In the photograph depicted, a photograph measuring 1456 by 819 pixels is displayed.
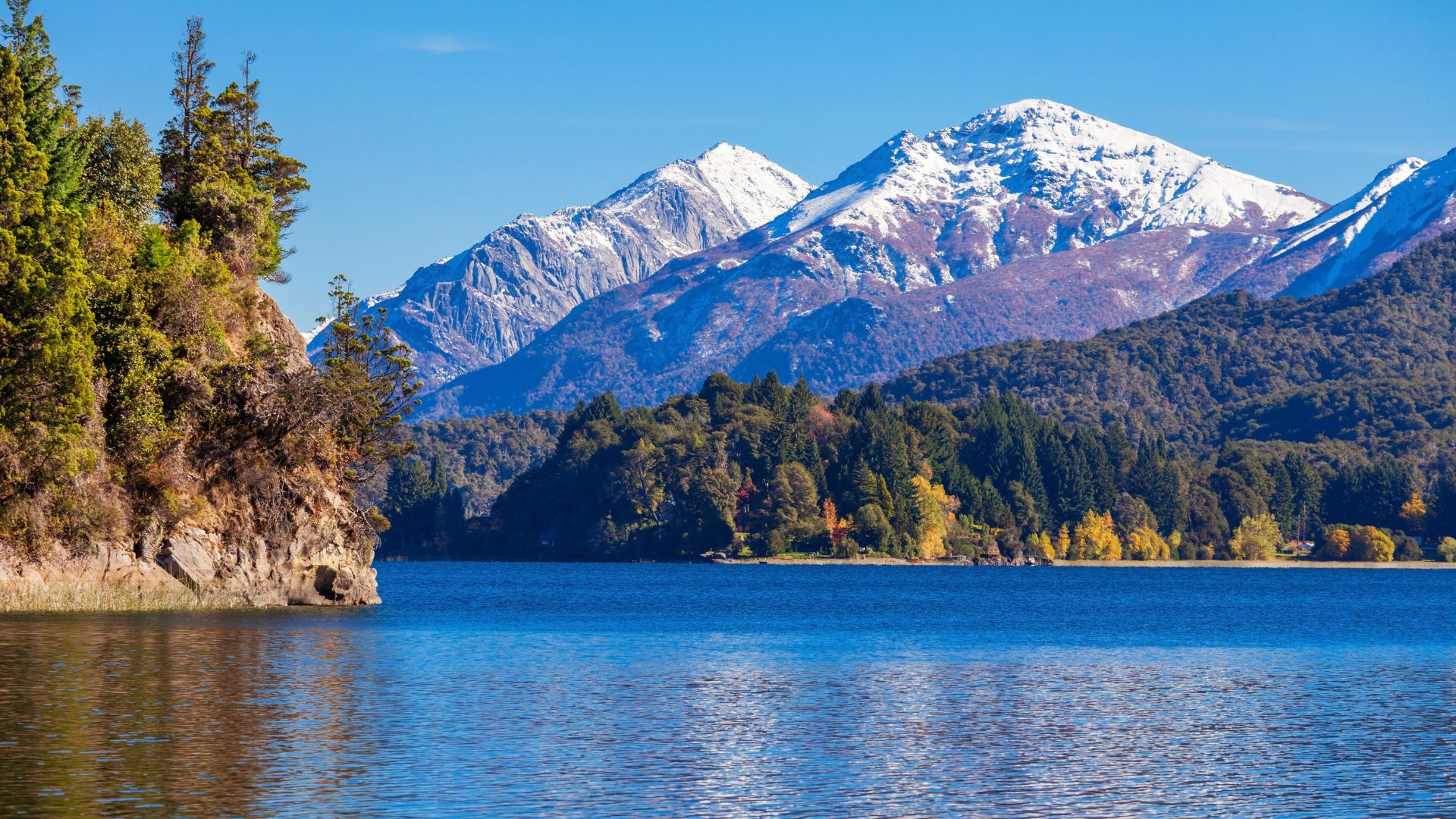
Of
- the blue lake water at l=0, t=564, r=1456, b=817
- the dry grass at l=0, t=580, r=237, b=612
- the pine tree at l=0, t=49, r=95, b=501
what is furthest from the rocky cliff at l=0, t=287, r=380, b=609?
the pine tree at l=0, t=49, r=95, b=501

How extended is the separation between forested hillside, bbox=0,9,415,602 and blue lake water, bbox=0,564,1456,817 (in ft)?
16.0

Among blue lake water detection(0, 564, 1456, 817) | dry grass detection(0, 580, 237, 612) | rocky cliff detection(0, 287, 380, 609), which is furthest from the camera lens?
rocky cliff detection(0, 287, 380, 609)

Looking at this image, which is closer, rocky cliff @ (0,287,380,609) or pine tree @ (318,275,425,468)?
rocky cliff @ (0,287,380,609)

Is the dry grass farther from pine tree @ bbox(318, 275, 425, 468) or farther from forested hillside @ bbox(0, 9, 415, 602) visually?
pine tree @ bbox(318, 275, 425, 468)

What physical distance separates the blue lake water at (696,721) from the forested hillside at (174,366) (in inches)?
193

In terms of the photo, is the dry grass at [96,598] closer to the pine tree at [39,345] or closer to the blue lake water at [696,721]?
the blue lake water at [696,721]

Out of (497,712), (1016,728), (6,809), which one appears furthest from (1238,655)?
(6,809)

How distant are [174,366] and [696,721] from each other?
46639 mm

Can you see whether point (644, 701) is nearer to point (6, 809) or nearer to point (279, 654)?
point (279, 654)

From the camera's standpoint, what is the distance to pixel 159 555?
287 ft

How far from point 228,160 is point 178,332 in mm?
20666

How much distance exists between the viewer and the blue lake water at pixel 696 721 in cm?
3809

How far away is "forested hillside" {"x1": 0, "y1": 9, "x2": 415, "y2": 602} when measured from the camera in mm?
78312

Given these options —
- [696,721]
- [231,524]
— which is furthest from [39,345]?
[696,721]
